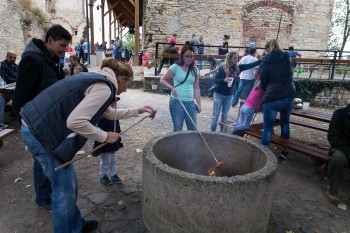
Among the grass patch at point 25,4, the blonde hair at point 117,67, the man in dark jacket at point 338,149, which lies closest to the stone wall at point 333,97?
the man in dark jacket at point 338,149

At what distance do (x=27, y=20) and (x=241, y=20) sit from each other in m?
16.4

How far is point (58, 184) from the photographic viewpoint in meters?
2.25

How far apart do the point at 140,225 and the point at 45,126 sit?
149cm

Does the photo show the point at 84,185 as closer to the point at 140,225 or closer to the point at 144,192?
the point at 140,225

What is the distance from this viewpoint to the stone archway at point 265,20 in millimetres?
16006

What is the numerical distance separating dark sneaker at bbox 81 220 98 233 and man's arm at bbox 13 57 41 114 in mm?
1311

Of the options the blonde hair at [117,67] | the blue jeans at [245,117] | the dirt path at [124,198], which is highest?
the blonde hair at [117,67]

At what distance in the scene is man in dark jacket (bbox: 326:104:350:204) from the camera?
3.46 m

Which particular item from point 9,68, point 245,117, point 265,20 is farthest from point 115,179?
point 265,20

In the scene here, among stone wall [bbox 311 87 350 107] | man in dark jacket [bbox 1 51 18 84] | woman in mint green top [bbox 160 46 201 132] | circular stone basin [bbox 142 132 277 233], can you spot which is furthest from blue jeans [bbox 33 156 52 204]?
stone wall [bbox 311 87 350 107]

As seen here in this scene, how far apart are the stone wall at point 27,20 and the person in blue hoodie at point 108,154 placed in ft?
55.6

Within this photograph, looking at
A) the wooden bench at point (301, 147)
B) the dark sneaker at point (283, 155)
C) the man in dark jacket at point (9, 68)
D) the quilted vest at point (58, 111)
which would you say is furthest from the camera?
the man in dark jacket at point (9, 68)

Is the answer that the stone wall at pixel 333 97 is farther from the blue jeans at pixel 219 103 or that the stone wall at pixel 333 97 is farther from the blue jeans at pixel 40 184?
the blue jeans at pixel 40 184

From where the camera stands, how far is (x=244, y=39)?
53.8 ft
